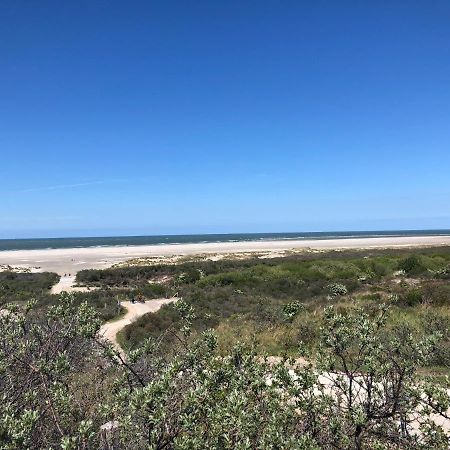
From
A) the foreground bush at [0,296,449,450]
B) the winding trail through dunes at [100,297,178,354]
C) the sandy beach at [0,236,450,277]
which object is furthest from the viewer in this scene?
the sandy beach at [0,236,450,277]

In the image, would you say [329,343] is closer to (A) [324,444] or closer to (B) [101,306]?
(A) [324,444]

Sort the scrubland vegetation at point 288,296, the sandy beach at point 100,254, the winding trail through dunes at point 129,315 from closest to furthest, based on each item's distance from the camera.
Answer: the scrubland vegetation at point 288,296 → the winding trail through dunes at point 129,315 → the sandy beach at point 100,254

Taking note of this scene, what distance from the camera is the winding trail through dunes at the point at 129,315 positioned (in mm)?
18022

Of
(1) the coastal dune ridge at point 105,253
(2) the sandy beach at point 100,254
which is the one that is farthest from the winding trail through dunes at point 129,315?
(2) the sandy beach at point 100,254

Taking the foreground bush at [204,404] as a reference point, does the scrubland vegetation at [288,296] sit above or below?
below

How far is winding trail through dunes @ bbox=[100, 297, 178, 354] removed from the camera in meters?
18.0

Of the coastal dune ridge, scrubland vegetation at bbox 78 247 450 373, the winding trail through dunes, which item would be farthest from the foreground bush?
the coastal dune ridge

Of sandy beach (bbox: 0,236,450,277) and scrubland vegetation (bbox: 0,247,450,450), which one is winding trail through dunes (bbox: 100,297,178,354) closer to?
scrubland vegetation (bbox: 0,247,450,450)

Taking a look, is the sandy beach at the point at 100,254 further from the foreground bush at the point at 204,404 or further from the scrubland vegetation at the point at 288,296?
the foreground bush at the point at 204,404

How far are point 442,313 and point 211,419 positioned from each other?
1575cm

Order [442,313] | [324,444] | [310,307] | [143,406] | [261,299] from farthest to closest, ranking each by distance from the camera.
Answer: [261,299], [310,307], [442,313], [324,444], [143,406]

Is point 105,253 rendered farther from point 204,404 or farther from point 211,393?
point 204,404

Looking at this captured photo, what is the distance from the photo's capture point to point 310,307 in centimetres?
2047

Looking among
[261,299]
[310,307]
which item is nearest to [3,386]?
[310,307]
